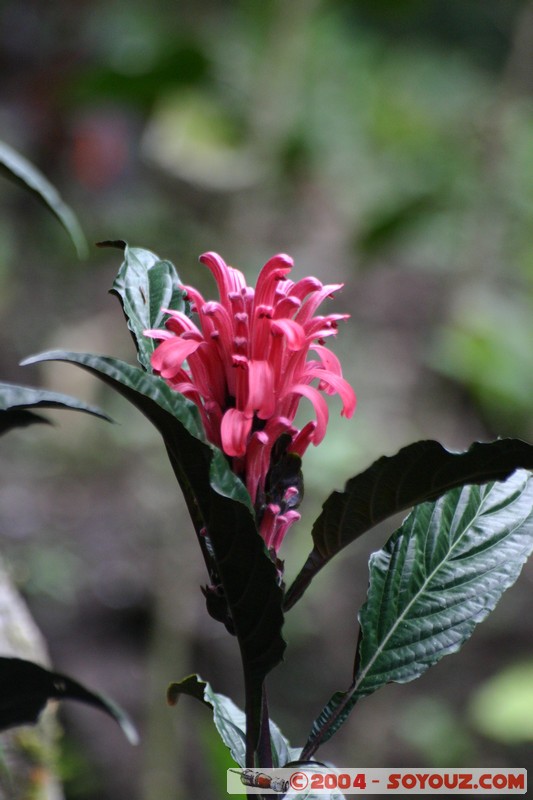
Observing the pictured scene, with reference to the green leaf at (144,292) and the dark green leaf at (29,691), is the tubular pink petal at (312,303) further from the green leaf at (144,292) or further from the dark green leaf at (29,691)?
the dark green leaf at (29,691)

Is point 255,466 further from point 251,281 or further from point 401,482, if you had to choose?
point 251,281

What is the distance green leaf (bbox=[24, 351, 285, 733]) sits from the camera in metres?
0.45

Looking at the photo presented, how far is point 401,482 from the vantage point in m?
0.49

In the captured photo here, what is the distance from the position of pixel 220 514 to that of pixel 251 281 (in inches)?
85.4

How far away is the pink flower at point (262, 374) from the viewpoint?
0.52 meters

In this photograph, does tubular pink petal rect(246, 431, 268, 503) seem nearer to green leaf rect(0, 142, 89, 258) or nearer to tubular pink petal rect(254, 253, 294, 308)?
tubular pink petal rect(254, 253, 294, 308)

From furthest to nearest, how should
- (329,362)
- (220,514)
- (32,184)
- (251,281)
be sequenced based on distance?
(251,281)
(32,184)
(329,362)
(220,514)

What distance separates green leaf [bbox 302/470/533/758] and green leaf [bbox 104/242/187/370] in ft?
0.75

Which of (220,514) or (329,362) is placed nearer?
(220,514)

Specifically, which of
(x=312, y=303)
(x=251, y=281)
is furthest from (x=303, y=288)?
(x=251, y=281)

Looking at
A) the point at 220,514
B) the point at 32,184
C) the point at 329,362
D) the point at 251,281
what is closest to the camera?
the point at 220,514

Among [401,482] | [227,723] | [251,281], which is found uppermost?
[251,281]

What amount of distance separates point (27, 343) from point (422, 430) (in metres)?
1.54

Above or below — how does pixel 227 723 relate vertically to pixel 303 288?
below
